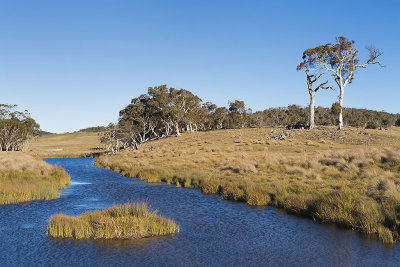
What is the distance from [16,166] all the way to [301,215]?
1188 inches

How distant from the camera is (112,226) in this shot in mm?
14172

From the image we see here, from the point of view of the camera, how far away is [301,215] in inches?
712

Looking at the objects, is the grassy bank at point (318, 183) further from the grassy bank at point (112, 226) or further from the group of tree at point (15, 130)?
the group of tree at point (15, 130)

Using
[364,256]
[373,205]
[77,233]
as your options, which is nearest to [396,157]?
[373,205]

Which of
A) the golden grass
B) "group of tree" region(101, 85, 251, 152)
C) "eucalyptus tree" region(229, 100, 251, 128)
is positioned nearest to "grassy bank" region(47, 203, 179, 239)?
"group of tree" region(101, 85, 251, 152)

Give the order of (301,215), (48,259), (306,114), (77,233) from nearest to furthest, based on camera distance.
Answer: (48,259) → (77,233) → (301,215) → (306,114)

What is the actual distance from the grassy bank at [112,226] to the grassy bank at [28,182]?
29.3 ft

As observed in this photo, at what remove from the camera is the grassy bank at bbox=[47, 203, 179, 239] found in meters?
14.1

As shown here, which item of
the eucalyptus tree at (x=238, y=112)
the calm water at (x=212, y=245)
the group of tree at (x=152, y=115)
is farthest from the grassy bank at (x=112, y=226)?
Result: the eucalyptus tree at (x=238, y=112)

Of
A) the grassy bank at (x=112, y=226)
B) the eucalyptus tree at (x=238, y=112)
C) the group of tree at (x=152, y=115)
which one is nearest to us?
the grassy bank at (x=112, y=226)

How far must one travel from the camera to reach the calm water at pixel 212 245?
11.8 meters

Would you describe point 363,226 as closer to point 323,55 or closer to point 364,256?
point 364,256

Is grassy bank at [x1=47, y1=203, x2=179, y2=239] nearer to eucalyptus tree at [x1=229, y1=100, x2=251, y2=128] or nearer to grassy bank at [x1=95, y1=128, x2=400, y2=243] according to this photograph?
grassy bank at [x1=95, y1=128, x2=400, y2=243]

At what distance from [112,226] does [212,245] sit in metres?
4.49
